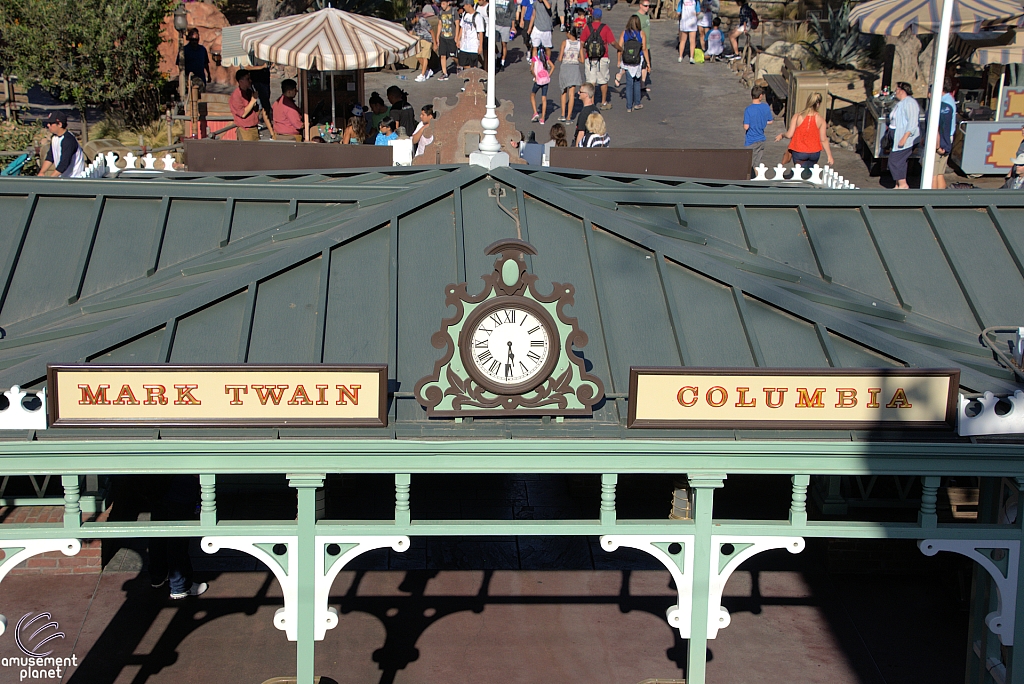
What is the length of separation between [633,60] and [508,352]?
17311 millimetres

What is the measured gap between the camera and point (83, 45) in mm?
21828

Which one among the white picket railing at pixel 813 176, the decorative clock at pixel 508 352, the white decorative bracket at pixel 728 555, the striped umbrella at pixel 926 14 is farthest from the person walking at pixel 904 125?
the decorative clock at pixel 508 352

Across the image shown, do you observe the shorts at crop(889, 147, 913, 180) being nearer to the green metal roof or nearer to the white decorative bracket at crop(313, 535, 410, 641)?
the green metal roof

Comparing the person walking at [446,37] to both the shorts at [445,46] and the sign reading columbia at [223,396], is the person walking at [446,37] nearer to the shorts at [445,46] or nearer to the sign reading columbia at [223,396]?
the shorts at [445,46]

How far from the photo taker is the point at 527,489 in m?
13.6

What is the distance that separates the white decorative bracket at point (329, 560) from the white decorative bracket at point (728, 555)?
2.04 meters

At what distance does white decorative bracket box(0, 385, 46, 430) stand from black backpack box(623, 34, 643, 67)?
59.0ft

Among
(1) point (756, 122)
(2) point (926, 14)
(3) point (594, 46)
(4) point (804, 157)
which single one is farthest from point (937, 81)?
(3) point (594, 46)

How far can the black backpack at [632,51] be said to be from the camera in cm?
2294

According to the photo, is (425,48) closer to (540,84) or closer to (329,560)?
(540,84)

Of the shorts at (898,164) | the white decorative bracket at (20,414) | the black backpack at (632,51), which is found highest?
the black backpack at (632,51)

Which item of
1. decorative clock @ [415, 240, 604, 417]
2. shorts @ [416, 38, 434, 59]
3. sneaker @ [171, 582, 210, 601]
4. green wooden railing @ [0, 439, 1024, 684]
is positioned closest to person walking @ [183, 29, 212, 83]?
shorts @ [416, 38, 434, 59]

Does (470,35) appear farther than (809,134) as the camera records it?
Yes

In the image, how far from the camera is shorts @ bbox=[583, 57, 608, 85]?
913 inches
